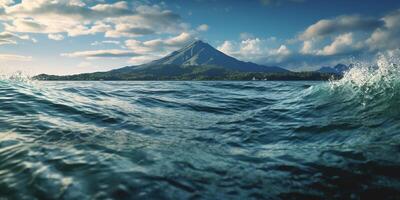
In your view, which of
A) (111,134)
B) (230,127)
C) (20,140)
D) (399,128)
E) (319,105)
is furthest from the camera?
(319,105)

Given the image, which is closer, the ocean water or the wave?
the ocean water

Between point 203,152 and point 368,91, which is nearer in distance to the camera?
point 203,152

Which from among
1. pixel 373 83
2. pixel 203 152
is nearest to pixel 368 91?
pixel 373 83

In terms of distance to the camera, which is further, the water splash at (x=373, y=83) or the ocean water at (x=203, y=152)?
the water splash at (x=373, y=83)

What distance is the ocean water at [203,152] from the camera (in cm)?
623

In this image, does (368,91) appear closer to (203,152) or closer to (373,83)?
(373,83)

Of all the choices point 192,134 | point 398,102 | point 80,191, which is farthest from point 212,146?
point 398,102

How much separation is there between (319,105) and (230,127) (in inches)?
211

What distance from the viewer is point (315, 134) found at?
11047 millimetres

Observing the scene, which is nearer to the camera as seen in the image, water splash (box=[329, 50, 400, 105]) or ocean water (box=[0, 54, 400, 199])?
ocean water (box=[0, 54, 400, 199])

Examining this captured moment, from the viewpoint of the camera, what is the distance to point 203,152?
9.18m

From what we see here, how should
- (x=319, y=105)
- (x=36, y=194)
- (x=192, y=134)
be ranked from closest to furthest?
(x=36, y=194), (x=192, y=134), (x=319, y=105)

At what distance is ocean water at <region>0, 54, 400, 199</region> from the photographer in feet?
20.5

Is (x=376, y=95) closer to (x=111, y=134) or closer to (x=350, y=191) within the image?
(x=350, y=191)
